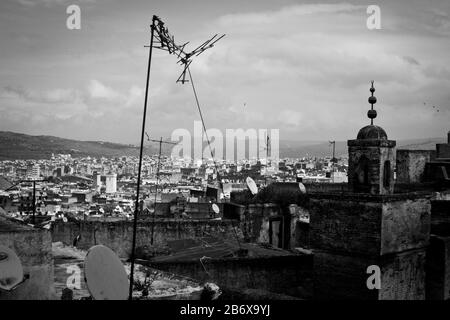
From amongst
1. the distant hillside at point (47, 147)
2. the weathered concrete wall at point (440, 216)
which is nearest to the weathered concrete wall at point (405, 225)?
the weathered concrete wall at point (440, 216)

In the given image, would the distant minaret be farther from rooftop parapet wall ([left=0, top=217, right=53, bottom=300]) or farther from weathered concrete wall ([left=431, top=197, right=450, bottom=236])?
rooftop parapet wall ([left=0, top=217, right=53, bottom=300])

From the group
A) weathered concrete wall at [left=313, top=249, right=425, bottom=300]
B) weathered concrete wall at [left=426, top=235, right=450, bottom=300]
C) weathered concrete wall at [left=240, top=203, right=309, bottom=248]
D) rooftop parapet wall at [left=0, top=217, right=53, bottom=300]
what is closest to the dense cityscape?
weathered concrete wall at [left=240, top=203, right=309, bottom=248]

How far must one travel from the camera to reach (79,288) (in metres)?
9.33

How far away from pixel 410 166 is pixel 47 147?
14212 centimetres

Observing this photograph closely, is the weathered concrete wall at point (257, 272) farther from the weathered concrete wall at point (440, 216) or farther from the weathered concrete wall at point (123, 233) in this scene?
the weathered concrete wall at point (440, 216)

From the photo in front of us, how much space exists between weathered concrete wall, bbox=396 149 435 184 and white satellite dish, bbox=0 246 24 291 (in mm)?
18995

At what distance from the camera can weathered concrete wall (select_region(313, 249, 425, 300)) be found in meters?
12.6

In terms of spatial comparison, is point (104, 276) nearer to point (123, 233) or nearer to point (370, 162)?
point (370, 162)

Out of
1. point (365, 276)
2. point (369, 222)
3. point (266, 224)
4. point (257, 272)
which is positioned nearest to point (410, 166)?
point (266, 224)

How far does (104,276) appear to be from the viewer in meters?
7.03

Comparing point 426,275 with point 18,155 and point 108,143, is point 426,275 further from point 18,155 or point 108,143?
point 108,143

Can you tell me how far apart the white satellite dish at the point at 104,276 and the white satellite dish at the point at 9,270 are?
5.55ft

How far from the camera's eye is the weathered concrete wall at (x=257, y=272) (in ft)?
41.1
